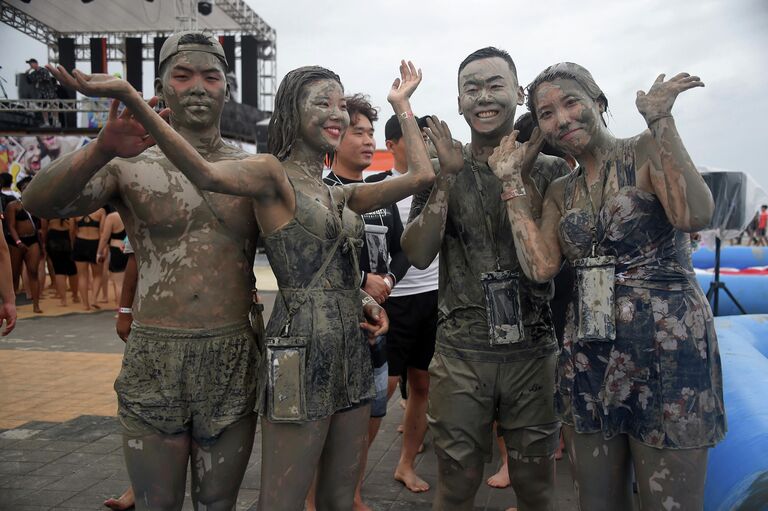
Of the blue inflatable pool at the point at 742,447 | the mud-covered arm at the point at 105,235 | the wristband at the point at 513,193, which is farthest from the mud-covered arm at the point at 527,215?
the mud-covered arm at the point at 105,235

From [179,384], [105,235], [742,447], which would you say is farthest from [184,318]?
[105,235]

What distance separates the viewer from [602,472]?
6.87 ft

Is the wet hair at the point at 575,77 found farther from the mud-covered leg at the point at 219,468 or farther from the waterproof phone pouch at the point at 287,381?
the mud-covered leg at the point at 219,468

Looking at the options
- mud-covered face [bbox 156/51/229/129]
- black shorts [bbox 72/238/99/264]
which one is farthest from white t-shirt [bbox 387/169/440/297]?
black shorts [bbox 72/238/99/264]

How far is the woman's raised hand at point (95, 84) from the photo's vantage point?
5.30ft

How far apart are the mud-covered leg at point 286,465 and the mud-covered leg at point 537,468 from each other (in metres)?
0.89

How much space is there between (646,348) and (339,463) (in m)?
1.13

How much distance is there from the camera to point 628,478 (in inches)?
84.4

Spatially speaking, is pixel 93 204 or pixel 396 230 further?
pixel 396 230

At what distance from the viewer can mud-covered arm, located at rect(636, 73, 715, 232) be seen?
1.94m

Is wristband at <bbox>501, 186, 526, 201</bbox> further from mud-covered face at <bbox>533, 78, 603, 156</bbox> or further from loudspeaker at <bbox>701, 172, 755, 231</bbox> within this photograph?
loudspeaker at <bbox>701, 172, 755, 231</bbox>

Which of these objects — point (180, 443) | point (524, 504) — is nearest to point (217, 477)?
point (180, 443)

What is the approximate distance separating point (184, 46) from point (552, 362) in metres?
1.88

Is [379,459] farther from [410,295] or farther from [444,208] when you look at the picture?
[444,208]
